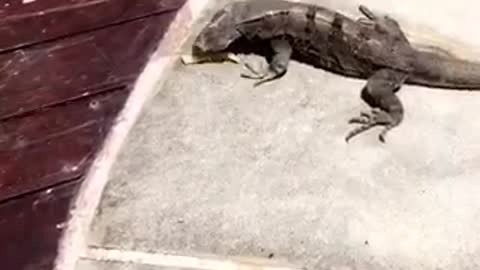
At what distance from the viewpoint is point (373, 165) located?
7.97 feet

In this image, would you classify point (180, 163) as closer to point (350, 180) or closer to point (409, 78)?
point (350, 180)

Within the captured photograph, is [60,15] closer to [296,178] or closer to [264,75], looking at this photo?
[264,75]

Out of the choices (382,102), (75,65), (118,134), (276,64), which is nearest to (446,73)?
(382,102)

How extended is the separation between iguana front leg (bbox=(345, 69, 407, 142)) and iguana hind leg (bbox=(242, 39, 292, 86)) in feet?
0.65

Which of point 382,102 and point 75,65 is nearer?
point 382,102

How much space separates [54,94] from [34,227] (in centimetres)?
39

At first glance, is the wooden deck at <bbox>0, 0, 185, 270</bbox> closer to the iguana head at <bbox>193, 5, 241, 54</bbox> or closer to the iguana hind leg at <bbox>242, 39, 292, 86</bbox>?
the iguana head at <bbox>193, 5, 241, 54</bbox>

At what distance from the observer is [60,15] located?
2.79 metres

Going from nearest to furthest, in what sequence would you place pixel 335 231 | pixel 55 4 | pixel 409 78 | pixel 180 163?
pixel 335 231 → pixel 180 163 → pixel 409 78 → pixel 55 4

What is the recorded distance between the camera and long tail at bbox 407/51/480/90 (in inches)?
102

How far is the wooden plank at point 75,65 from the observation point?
2.59m

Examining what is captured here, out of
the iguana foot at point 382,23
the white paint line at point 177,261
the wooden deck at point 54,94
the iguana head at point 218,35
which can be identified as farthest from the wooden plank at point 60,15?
the white paint line at point 177,261

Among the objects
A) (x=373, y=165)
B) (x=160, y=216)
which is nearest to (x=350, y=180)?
(x=373, y=165)

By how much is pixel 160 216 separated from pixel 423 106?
0.66 metres
